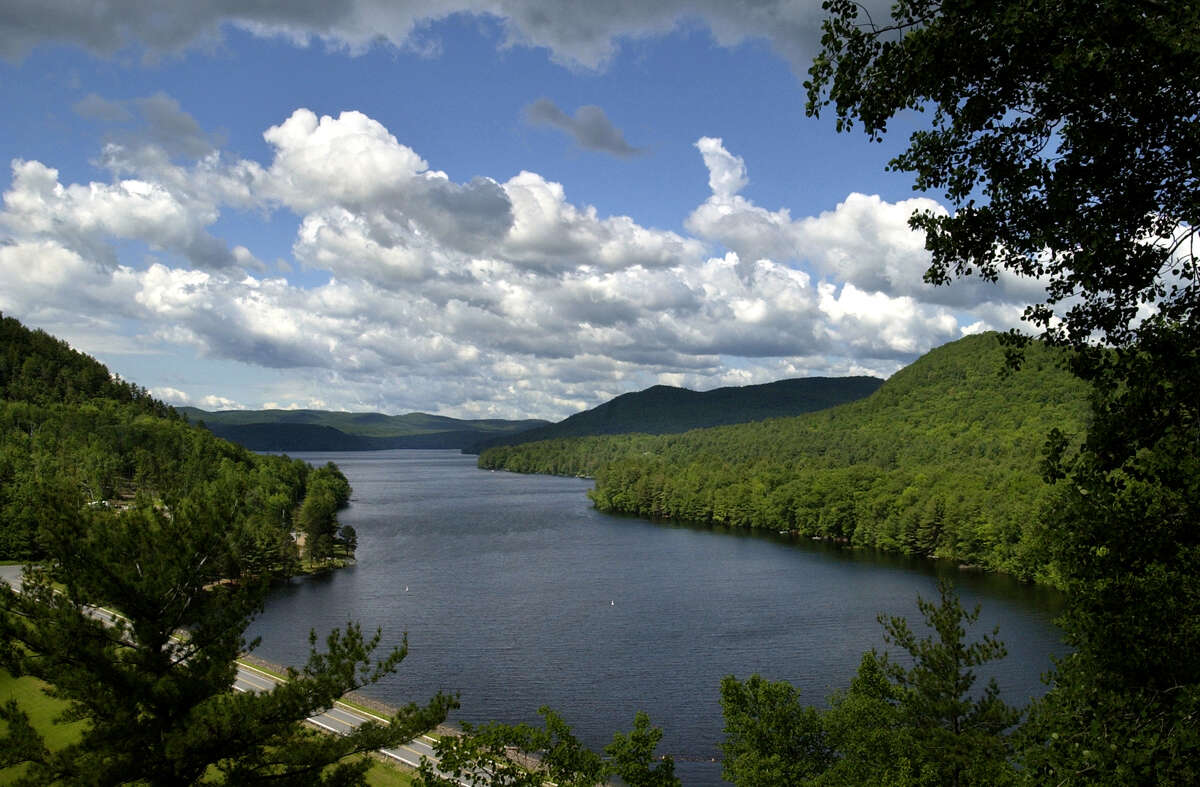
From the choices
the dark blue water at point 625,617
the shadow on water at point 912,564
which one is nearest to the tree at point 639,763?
the dark blue water at point 625,617

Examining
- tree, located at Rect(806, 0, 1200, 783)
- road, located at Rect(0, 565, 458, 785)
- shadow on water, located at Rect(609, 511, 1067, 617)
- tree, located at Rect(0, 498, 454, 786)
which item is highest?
tree, located at Rect(806, 0, 1200, 783)

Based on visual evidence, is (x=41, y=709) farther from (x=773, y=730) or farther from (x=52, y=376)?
(x=52, y=376)

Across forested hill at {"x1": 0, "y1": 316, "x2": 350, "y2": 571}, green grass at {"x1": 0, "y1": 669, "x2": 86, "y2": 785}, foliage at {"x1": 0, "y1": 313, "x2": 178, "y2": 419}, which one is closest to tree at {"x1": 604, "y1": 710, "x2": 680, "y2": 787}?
forested hill at {"x1": 0, "y1": 316, "x2": 350, "y2": 571}

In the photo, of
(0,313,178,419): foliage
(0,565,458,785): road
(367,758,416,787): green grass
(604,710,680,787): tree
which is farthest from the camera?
(0,313,178,419): foliage

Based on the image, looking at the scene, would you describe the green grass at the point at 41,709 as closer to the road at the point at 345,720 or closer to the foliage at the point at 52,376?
the road at the point at 345,720

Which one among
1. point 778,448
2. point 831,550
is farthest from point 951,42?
point 778,448

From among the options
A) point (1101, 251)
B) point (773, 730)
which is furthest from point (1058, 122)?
point (773, 730)

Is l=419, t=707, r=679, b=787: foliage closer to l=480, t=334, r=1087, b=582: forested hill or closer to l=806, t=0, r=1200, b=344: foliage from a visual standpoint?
l=806, t=0, r=1200, b=344: foliage
